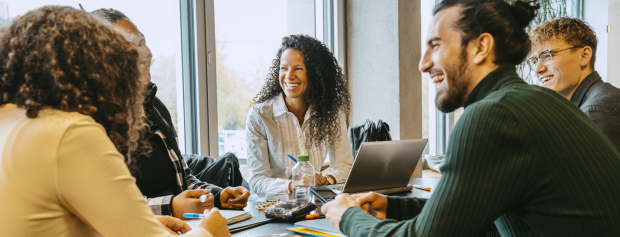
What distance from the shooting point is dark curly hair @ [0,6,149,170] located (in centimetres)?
82

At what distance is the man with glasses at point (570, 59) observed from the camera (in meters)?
2.21

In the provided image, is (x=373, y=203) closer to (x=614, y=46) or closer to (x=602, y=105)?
(x=602, y=105)

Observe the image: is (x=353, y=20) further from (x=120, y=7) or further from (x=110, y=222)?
(x=110, y=222)

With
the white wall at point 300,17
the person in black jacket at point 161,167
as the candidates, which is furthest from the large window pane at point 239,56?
the person in black jacket at point 161,167

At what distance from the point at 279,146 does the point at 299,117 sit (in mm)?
250

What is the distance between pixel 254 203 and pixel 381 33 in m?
2.39

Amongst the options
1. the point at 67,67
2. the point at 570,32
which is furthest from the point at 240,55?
the point at 67,67

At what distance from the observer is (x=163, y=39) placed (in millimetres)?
2873

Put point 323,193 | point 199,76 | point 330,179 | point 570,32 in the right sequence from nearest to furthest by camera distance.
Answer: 1. point 323,193
2. point 570,32
3. point 330,179
4. point 199,76

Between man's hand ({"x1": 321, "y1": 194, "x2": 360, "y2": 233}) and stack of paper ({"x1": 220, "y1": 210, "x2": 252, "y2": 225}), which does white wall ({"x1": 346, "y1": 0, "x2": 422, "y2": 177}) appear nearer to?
stack of paper ({"x1": 220, "y1": 210, "x2": 252, "y2": 225})

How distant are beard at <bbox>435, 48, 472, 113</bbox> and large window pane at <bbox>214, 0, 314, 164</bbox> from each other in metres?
2.17

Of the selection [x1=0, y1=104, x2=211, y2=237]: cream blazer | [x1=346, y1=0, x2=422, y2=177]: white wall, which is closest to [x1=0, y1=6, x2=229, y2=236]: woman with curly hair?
[x1=0, y1=104, x2=211, y2=237]: cream blazer

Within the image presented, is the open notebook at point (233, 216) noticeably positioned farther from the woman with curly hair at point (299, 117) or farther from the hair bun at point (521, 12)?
the hair bun at point (521, 12)

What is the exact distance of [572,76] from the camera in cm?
228
